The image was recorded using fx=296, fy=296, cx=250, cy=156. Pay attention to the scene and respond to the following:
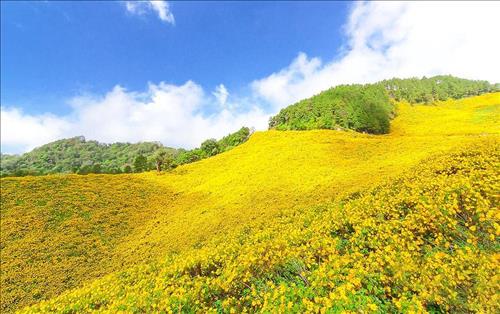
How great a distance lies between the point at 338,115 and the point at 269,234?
78.7 meters

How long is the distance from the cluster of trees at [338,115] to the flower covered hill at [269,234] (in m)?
41.2

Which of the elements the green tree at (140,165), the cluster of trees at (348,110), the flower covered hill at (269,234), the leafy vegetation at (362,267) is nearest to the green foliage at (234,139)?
the cluster of trees at (348,110)

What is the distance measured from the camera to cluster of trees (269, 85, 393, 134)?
271ft

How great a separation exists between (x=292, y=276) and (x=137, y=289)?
18.3 ft

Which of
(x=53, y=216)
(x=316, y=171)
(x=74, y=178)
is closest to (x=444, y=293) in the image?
(x=316, y=171)

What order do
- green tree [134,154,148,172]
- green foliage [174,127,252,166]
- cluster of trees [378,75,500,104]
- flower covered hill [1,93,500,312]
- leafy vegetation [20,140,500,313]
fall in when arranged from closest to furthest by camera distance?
leafy vegetation [20,140,500,313]
flower covered hill [1,93,500,312]
green tree [134,154,148,172]
green foliage [174,127,252,166]
cluster of trees [378,75,500,104]

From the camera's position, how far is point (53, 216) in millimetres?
26219

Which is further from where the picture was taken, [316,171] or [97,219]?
[316,171]

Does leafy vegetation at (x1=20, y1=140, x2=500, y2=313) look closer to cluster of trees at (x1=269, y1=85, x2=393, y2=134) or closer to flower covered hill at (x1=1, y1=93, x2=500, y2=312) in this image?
flower covered hill at (x1=1, y1=93, x2=500, y2=312)

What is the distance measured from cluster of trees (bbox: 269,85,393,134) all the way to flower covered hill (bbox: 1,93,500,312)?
4119cm

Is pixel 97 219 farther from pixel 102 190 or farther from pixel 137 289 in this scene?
pixel 137 289

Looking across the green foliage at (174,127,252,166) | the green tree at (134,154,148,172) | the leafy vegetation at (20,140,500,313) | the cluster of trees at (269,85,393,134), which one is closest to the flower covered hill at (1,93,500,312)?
the leafy vegetation at (20,140,500,313)

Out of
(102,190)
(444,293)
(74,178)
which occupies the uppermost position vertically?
(74,178)

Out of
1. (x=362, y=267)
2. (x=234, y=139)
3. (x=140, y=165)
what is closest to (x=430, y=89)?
(x=234, y=139)
